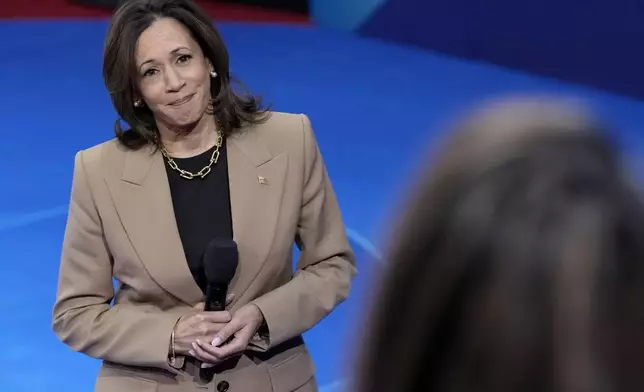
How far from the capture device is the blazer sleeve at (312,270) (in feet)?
7.61

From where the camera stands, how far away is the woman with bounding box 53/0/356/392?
7.46 ft

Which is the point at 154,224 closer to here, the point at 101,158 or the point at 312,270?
the point at 101,158

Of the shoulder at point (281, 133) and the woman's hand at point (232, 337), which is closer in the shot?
the woman's hand at point (232, 337)

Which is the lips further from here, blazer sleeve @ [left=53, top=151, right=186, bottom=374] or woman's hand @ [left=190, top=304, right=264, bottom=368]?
woman's hand @ [left=190, top=304, right=264, bottom=368]

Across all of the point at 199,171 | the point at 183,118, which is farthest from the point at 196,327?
the point at 183,118

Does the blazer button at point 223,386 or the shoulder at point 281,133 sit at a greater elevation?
the shoulder at point 281,133

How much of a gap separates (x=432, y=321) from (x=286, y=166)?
181cm

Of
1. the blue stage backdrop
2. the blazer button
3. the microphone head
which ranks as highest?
the blue stage backdrop

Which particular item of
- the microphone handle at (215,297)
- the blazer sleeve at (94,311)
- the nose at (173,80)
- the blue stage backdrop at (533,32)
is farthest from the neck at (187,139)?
the blue stage backdrop at (533,32)

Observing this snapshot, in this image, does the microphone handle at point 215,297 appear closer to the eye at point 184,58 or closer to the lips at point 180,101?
the lips at point 180,101

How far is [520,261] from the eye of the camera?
55 cm

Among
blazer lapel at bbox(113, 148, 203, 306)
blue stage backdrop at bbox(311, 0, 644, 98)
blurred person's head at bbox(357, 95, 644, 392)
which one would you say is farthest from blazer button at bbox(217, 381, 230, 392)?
blue stage backdrop at bbox(311, 0, 644, 98)

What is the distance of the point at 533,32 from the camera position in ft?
25.1

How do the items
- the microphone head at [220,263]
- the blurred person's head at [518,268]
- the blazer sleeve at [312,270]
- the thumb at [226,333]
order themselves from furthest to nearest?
the blazer sleeve at [312,270]
the thumb at [226,333]
the microphone head at [220,263]
the blurred person's head at [518,268]
